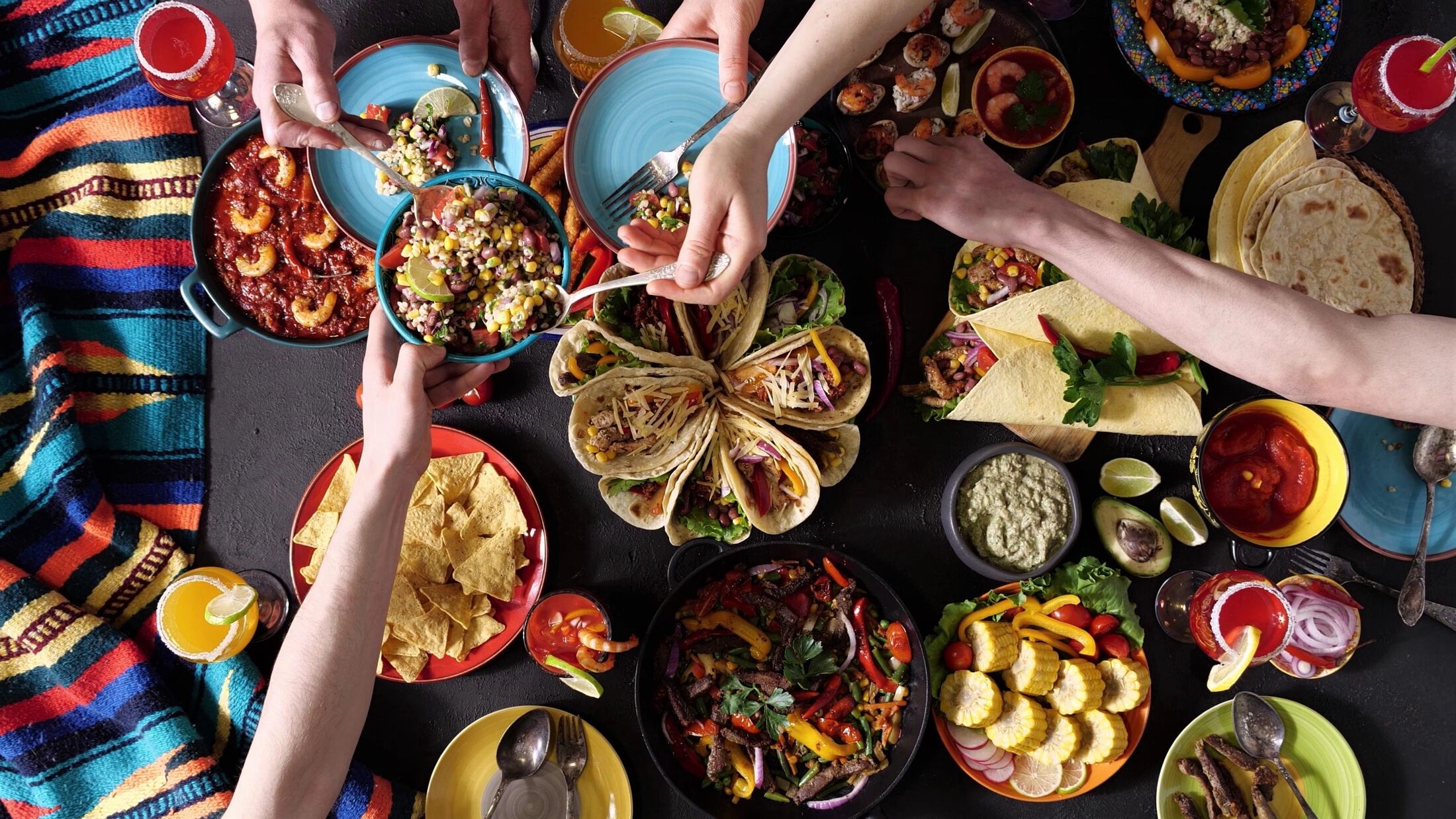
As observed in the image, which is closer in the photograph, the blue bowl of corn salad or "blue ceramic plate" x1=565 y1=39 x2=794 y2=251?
the blue bowl of corn salad

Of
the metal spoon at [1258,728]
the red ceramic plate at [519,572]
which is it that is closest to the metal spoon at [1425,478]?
the metal spoon at [1258,728]

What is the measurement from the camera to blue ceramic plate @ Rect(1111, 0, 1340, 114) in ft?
10.6

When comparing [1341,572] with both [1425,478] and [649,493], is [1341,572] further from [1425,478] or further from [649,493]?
[649,493]

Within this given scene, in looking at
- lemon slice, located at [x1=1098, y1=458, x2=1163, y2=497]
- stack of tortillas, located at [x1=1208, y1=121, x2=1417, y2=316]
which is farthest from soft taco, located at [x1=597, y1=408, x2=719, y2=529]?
stack of tortillas, located at [x1=1208, y1=121, x2=1417, y2=316]

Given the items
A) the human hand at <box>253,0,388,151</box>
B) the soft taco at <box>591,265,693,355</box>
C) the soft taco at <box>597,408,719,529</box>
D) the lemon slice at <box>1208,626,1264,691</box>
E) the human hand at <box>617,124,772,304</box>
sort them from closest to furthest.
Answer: the human hand at <box>617,124,772,304</box> < the human hand at <box>253,0,388,151</box> < the lemon slice at <box>1208,626,1264,691</box> < the soft taco at <box>591,265,693,355</box> < the soft taco at <box>597,408,719,529</box>

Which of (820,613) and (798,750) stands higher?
(820,613)

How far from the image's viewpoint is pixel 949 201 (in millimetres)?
3025

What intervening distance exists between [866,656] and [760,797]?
68 cm

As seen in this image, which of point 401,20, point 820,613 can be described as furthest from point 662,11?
point 820,613

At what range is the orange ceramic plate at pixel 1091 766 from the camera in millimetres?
3170

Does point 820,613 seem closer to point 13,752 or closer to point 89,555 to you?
point 89,555

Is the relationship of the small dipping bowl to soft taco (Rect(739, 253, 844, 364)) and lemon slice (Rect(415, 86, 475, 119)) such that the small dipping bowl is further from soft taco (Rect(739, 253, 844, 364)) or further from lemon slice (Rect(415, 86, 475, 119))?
lemon slice (Rect(415, 86, 475, 119))

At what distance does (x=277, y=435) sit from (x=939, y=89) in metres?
2.93

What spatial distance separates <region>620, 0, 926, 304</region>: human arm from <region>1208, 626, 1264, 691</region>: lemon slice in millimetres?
2142
